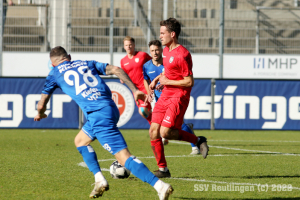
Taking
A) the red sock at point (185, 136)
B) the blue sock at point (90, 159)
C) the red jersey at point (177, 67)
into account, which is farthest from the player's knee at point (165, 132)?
the blue sock at point (90, 159)

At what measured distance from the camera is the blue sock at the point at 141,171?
4438 millimetres

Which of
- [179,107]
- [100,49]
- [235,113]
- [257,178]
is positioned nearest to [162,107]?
[179,107]

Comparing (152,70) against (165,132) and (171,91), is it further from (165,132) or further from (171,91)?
(165,132)

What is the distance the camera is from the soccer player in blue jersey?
15.3ft

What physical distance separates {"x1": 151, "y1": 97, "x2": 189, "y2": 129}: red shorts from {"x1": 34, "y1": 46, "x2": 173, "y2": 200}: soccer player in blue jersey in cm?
136

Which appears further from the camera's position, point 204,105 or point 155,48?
point 204,105

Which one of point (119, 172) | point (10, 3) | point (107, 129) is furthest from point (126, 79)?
point (10, 3)

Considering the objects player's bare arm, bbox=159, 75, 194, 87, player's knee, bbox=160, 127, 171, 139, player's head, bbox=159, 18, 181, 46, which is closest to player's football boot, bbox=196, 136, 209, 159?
player's knee, bbox=160, 127, 171, 139

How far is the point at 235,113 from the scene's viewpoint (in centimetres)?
1444

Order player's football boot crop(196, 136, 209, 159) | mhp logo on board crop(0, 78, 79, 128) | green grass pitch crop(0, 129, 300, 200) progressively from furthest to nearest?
mhp logo on board crop(0, 78, 79, 128) < player's football boot crop(196, 136, 209, 159) < green grass pitch crop(0, 129, 300, 200)

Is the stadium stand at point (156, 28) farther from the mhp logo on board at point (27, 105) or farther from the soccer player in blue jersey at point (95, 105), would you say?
the soccer player in blue jersey at point (95, 105)

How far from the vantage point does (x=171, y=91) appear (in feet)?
20.5

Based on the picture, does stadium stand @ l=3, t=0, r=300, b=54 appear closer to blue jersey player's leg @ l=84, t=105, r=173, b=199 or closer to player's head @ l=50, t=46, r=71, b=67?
player's head @ l=50, t=46, r=71, b=67

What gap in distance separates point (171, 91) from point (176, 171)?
1289 millimetres
